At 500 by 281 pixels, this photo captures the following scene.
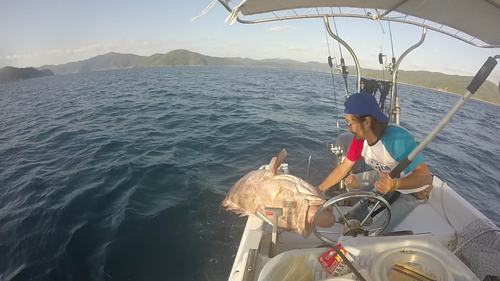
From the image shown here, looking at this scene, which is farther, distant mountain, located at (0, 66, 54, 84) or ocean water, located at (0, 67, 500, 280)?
distant mountain, located at (0, 66, 54, 84)

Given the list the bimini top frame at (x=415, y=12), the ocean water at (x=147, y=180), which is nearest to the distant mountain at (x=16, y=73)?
the ocean water at (x=147, y=180)

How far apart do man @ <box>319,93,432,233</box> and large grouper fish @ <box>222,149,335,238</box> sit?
63 centimetres

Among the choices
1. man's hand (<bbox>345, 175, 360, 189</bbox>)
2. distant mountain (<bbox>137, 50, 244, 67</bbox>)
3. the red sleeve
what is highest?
distant mountain (<bbox>137, 50, 244, 67</bbox>)

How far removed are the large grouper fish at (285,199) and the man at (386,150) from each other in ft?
2.05

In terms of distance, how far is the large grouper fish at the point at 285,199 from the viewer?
7.82 ft

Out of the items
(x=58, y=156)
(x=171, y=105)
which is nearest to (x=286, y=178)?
(x=58, y=156)

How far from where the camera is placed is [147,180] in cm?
619

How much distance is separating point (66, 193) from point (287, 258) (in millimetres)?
6164

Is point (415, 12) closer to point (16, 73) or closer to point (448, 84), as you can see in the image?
point (448, 84)

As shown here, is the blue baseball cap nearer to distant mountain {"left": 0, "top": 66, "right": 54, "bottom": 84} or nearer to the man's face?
the man's face

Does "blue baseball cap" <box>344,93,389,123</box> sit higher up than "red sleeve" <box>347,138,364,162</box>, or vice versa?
"blue baseball cap" <box>344,93,389,123</box>

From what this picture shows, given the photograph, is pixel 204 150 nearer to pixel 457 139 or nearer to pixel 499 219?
pixel 499 219

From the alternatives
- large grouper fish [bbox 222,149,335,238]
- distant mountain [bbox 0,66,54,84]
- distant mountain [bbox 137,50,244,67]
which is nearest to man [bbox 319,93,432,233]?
large grouper fish [bbox 222,149,335,238]

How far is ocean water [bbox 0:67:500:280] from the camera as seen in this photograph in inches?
157
